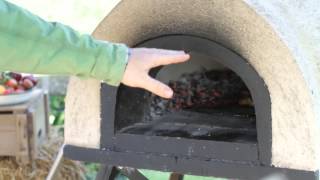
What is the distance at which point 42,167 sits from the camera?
3.28m

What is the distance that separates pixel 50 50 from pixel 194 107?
104 centimetres

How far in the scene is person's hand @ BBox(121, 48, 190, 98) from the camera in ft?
4.69

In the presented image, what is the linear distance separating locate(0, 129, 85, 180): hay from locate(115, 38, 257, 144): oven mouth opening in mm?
1132

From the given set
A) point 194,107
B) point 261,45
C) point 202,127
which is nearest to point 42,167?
point 194,107

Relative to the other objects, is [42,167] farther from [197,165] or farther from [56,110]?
[197,165]

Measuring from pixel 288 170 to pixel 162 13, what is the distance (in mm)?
546

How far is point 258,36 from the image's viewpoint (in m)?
1.60

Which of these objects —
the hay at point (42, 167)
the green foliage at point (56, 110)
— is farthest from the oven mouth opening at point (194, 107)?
the green foliage at point (56, 110)

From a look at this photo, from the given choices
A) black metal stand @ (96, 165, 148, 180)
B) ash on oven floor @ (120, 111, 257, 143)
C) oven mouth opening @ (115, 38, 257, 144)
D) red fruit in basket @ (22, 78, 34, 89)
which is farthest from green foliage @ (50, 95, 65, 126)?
ash on oven floor @ (120, 111, 257, 143)

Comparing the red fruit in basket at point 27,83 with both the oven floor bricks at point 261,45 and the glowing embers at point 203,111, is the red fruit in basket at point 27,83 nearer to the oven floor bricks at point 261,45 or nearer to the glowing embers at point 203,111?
the glowing embers at point 203,111

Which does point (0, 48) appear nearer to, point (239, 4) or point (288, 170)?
point (239, 4)

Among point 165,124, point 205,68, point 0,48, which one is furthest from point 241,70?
point 205,68

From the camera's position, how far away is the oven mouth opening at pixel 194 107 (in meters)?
1.82

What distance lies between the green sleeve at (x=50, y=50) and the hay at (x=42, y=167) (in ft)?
6.42
